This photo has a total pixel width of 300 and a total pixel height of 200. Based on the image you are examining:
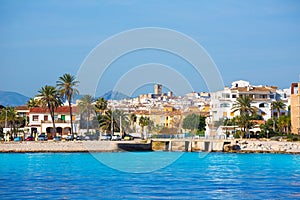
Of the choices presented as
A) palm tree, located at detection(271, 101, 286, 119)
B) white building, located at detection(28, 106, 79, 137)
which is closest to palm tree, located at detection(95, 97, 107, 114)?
white building, located at detection(28, 106, 79, 137)

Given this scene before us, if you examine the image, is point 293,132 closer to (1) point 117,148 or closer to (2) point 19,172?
(1) point 117,148

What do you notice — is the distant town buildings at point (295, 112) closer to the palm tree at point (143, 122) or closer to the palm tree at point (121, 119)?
the palm tree at point (121, 119)

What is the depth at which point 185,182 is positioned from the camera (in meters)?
42.9

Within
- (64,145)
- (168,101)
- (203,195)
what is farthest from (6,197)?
(168,101)

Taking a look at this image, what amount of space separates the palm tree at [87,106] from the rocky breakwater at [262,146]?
77.4 ft

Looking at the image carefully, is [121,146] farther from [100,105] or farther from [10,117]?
[10,117]

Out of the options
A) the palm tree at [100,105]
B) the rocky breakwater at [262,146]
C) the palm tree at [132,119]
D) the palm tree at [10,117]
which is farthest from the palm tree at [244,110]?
the palm tree at [10,117]

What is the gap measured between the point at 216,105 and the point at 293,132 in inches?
975

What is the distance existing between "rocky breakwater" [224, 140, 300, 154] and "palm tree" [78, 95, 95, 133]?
23.6 m

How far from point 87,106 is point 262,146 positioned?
29.4 m

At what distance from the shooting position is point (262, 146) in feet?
281

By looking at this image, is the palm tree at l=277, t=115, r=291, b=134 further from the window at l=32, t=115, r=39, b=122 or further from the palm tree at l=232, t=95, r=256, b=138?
the window at l=32, t=115, r=39, b=122

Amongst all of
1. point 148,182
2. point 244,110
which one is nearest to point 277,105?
point 244,110

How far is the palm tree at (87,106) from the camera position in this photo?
338 ft
